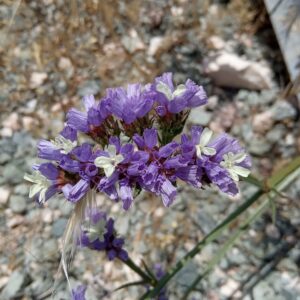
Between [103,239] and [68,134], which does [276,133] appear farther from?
[68,134]

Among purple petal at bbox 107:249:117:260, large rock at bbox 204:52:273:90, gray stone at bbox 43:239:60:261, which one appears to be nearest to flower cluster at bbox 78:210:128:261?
purple petal at bbox 107:249:117:260

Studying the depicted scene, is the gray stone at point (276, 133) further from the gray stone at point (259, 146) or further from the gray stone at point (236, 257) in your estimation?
the gray stone at point (236, 257)

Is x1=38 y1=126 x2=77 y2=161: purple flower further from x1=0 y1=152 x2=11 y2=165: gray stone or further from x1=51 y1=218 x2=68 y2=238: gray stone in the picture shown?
x1=0 y1=152 x2=11 y2=165: gray stone

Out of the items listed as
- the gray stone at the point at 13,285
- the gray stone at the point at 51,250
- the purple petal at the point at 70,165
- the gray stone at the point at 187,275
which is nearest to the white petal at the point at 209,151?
the purple petal at the point at 70,165

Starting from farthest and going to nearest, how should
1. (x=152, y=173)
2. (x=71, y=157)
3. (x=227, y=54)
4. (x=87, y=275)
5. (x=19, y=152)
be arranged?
(x=227, y=54) → (x=19, y=152) → (x=87, y=275) → (x=71, y=157) → (x=152, y=173)

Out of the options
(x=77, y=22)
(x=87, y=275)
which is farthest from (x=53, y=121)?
(x=87, y=275)

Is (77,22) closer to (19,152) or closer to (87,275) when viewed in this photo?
(19,152)

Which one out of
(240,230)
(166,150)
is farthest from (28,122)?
(166,150)
